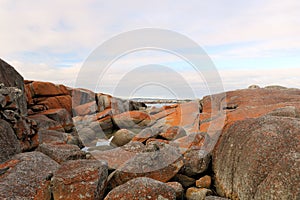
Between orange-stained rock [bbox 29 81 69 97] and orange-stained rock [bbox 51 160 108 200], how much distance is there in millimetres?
22245

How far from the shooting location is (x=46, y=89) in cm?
2742

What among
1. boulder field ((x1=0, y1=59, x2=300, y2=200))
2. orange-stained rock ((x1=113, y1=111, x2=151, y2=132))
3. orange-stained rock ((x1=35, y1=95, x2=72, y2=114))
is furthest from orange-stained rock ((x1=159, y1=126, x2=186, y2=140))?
orange-stained rock ((x1=35, y1=95, x2=72, y2=114))

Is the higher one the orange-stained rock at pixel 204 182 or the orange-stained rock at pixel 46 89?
the orange-stained rock at pixel 46 89

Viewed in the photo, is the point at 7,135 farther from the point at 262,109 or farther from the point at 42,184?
the point at 262,109

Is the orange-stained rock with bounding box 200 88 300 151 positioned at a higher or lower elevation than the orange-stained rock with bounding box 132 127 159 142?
higher

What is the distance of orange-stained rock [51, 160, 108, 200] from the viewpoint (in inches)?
238

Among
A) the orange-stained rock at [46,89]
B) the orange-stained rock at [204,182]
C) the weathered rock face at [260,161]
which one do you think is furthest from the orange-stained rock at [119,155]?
the orange-stained rock at [46,89]

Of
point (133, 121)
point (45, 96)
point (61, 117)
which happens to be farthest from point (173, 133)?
point (45, 96)

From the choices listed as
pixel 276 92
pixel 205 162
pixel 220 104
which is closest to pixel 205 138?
pixel 205 162

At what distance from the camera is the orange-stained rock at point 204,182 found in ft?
24.5

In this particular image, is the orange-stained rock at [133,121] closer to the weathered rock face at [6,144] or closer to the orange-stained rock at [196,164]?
the weathered rock face at [6,144]

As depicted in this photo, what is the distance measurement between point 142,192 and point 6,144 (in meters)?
6.08

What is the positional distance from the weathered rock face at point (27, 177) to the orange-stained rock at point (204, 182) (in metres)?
4.38

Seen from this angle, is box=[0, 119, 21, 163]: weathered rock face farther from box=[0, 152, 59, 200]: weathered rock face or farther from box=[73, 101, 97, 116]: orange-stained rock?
box=[73, 101, 97, 116]: orange-stained rock
